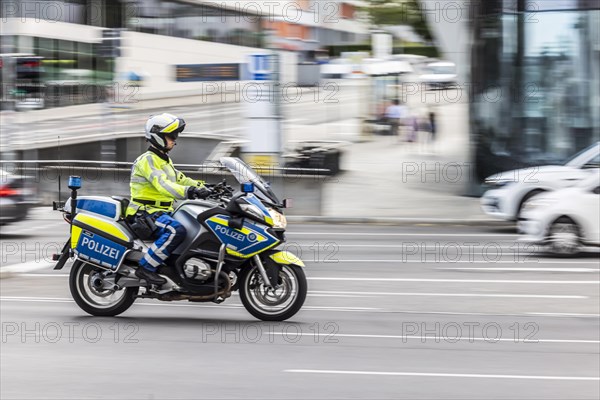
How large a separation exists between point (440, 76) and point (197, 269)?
1707 inches

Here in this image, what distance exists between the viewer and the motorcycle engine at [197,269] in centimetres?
942

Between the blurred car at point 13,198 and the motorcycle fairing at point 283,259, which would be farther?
the blurred car at point 13,198

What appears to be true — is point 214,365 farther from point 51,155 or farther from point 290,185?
point 51,155

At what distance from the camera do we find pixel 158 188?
920 cm

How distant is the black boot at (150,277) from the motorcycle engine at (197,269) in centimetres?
24

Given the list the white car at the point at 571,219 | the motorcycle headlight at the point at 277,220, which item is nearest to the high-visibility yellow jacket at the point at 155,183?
the motorcycle headlight at the point at 277,220

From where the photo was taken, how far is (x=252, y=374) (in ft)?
24.7

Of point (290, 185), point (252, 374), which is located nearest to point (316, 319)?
point (252, 374)

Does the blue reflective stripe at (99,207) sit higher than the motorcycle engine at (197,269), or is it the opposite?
the blue reflective stripe at (99,207)

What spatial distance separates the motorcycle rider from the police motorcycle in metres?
0.09

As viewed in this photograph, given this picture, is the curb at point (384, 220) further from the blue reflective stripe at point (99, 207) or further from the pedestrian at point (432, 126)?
the pedestrian at point (432, 126)

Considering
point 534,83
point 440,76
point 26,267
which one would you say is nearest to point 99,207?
point 26,267

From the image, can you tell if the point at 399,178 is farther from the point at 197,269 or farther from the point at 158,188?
the point at 158,188

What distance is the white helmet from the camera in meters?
9.37
